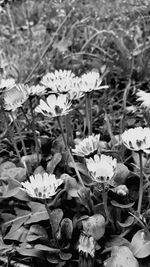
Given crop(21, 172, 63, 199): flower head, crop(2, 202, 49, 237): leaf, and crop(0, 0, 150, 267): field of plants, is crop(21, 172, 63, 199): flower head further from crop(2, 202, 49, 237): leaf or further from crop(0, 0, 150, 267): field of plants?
crop(2, 202, 49, 237): leaf

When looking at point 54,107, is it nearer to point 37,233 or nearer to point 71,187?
point 71,187

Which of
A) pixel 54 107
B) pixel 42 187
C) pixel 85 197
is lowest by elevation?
pixel 85 197

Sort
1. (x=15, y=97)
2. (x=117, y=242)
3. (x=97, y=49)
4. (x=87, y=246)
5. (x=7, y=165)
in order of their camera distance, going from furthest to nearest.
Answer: (x=97, y=49) < (x=7, y=165) < (x=15, y=97) < (x=117, y=242) < (x=87, y=246)

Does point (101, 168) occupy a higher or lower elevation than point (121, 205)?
higher

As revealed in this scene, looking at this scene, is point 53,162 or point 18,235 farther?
point 53,162

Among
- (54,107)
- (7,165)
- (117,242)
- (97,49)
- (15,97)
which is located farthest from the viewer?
(97,49)

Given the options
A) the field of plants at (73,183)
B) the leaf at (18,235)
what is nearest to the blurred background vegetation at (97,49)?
the field of plants at (73,183)

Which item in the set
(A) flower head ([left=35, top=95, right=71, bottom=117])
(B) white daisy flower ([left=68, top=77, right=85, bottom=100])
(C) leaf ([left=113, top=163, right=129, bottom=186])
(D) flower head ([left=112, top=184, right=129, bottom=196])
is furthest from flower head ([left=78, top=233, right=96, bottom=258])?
(B) white daisy flower ([left=68, top=77, right=85, bottom=100])

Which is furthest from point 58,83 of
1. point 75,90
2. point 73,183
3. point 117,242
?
point 117,242
